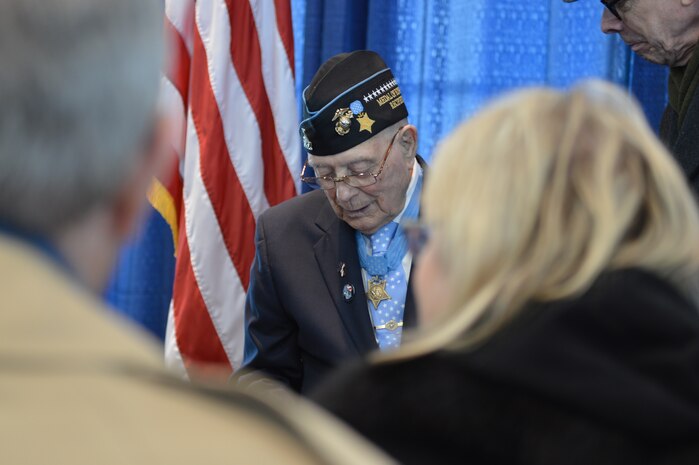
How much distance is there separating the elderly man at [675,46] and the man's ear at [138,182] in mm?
1834

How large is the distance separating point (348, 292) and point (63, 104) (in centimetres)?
192

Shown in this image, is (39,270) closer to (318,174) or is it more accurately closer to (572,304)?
(572,304)

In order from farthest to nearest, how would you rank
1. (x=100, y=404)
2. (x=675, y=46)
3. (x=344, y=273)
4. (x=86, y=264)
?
(x=344, y=273) → (x=675, y=46) → (x=86, y=264) → (x=100, y=404)

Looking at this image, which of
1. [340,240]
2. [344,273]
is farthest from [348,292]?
[340,240]

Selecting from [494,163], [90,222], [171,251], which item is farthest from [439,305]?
[171,251]

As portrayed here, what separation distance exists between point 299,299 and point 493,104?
1351 millimetres

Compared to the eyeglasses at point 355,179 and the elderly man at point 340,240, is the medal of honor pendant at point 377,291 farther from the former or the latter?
the eyeglasses at point 355,179

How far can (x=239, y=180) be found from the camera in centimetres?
329

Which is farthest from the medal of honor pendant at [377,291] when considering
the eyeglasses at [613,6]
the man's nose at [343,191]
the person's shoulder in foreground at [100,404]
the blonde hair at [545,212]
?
the person's shoulder in foreground at [100,404]

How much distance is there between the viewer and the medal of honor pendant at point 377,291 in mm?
2494

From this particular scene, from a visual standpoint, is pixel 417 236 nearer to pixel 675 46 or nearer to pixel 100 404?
pixel 100 404

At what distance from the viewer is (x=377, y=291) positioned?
2508 mm

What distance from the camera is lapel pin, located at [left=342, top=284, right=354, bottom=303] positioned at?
97.7 inches

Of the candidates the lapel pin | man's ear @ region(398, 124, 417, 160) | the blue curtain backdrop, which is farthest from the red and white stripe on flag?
the lapel pin
